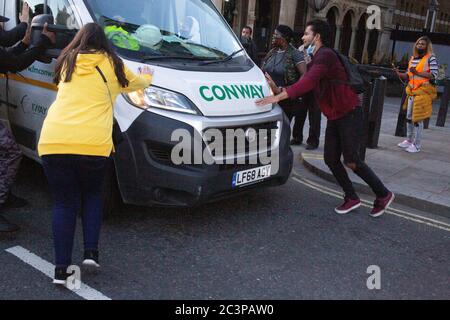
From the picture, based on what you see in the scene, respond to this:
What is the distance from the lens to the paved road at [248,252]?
3230 mm

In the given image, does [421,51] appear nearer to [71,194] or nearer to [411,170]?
[411,170]

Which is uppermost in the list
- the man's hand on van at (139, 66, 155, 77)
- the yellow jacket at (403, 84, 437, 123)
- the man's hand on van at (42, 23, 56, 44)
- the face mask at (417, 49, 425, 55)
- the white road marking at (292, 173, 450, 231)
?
the man's hand on van at (42, 23, 56, 44)

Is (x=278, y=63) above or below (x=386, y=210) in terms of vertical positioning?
above

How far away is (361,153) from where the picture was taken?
6.43 m

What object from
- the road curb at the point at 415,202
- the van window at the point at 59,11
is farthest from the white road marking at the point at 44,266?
the road curb at the point at 415,202

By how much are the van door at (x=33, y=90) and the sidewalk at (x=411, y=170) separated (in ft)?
11.2

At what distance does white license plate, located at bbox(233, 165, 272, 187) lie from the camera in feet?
13.2

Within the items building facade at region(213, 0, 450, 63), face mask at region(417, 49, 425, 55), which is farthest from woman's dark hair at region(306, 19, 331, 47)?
building facade at region(213, 0, 450, 63)

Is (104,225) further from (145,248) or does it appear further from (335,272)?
(335,272)

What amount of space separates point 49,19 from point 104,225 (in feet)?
5.57

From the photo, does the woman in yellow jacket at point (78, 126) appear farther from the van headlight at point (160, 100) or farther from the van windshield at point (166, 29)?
the van windshield at point (166, 29)

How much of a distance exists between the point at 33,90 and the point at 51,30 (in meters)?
0.69

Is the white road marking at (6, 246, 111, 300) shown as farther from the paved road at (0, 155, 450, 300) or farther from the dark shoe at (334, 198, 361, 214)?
the dark shoe at (334, 198, 361, 214)
